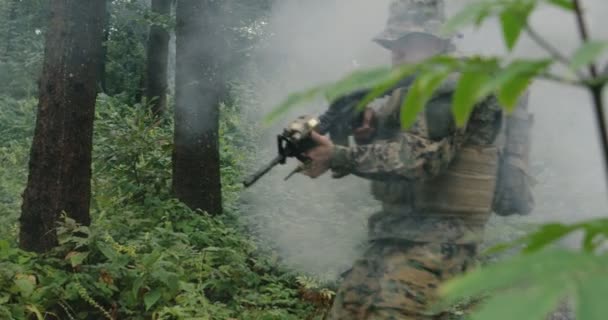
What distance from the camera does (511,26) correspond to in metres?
0.86

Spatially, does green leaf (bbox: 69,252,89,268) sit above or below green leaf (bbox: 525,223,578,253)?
below

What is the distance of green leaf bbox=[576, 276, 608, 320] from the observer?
55 cm

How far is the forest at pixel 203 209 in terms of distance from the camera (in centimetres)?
76

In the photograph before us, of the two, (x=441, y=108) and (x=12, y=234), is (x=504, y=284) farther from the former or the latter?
(x=12, y=234)

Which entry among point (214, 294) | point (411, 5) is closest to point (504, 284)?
point (411, 5)


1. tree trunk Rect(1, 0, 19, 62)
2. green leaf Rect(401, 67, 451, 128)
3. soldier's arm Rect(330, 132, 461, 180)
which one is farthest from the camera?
tree trunk Rect(1, 0, 19, 62)

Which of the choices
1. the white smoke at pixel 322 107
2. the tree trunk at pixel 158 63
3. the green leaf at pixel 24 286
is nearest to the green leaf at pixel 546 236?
the green leaf at pixel 24 286

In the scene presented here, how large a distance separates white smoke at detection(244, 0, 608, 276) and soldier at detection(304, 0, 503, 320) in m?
1.94

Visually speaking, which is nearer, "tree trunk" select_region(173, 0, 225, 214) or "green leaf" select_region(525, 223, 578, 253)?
"green leaf" select_region(525, 223, 578, 253)

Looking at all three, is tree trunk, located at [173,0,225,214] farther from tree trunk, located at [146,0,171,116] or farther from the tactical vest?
tree trunk, located at [146,0,171,116]

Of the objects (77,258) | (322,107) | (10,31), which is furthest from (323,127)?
(10,31)

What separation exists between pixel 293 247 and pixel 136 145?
1.80 metres

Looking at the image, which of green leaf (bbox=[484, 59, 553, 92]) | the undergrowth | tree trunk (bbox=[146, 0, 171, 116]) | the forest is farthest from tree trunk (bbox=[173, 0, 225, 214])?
tree trunk (bbox=[146, 0, 171, 116])

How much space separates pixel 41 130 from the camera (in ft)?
15.3
